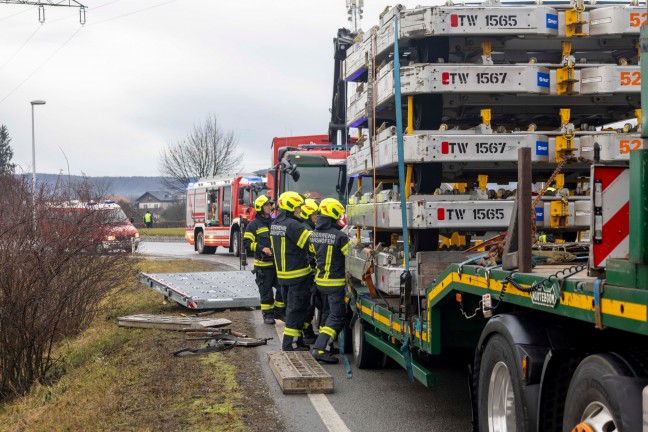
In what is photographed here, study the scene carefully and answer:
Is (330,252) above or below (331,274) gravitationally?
above

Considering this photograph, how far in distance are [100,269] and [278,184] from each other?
7179 mm

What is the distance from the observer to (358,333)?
9.55 m

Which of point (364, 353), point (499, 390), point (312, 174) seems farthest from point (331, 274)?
point (312, 174)

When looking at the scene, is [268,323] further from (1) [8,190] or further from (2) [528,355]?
(2) [528,355]

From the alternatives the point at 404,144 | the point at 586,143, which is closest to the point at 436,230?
the point at 404,144

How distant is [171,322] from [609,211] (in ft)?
30.6

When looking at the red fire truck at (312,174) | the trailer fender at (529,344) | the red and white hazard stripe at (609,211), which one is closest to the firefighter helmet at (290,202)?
the trailer fender at (529,344)

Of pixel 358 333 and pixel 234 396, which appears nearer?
pixel 234 396

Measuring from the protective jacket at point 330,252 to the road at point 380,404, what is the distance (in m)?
1.02

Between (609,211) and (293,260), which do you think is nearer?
(609,211)

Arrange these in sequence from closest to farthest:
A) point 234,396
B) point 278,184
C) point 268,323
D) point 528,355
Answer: point 528,355 < point 234,396 < point 268,323 < point 278,184

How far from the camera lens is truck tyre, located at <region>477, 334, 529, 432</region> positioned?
4730mm

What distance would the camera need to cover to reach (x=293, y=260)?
10.9 meters

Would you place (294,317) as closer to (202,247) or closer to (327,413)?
(327,413)
